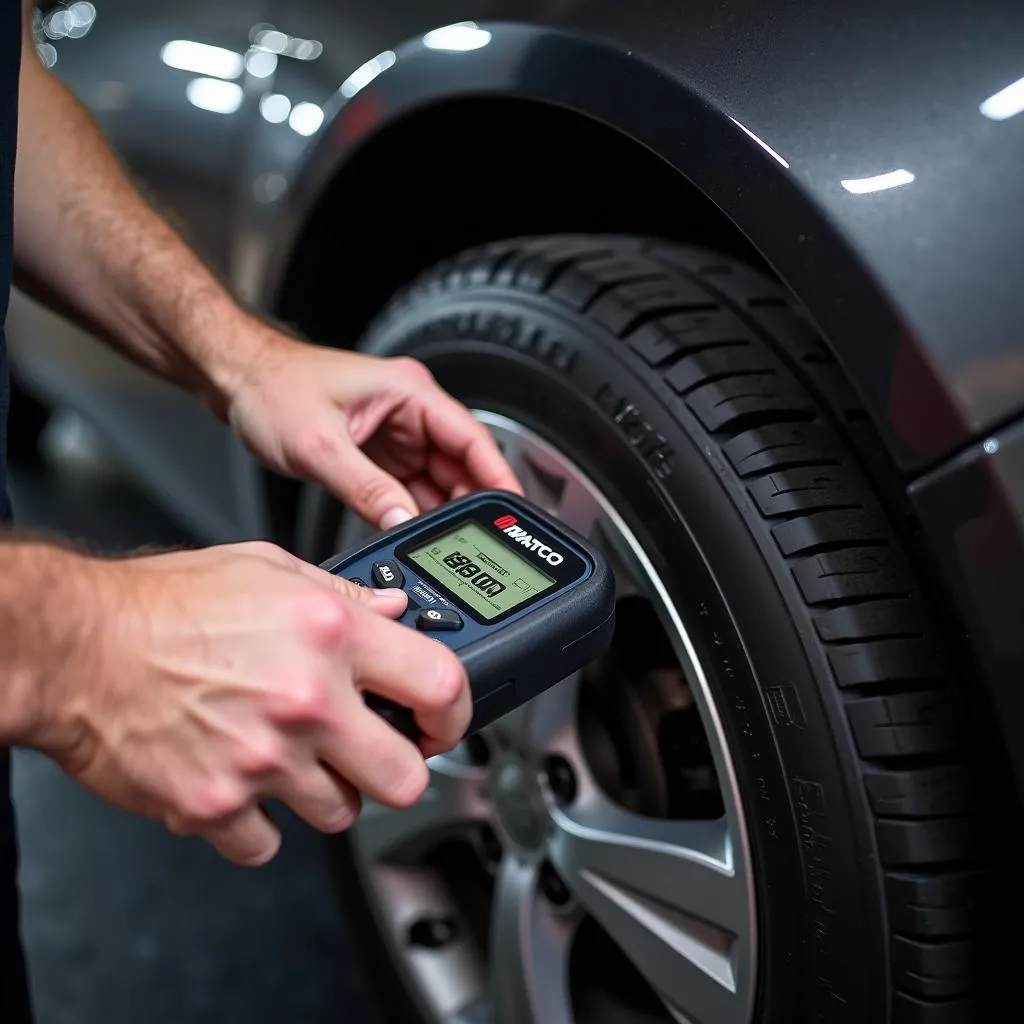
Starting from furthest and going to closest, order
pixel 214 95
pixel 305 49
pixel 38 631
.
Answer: pixel 214 95
pixel 305 49
pixel 38 631

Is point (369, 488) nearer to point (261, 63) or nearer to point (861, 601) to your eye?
point (861, 601)

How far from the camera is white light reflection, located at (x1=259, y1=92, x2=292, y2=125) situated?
110cm

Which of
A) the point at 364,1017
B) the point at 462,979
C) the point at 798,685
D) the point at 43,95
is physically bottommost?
the point at 364,1017

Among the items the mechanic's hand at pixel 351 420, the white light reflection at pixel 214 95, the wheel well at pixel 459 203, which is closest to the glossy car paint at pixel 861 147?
the wheel well at pixel 459 203

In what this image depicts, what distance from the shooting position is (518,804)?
89 centimetres

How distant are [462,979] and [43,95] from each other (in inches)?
31.9

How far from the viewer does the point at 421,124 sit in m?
0.96

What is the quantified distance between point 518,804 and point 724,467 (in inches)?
13.3

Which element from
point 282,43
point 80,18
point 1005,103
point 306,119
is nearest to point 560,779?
point 1005,103

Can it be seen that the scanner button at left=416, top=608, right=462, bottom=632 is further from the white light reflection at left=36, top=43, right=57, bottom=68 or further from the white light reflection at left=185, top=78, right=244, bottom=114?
the white light reflection at left=36, top=43, right=57, bottom=68

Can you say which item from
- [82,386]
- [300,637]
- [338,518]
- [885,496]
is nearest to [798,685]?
[885,496]

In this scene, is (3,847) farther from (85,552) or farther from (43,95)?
(43,95)

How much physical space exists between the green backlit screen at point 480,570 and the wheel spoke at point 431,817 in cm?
25

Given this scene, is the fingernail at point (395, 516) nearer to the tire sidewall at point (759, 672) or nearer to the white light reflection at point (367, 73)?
the tire sidewall at point (759, 672)
